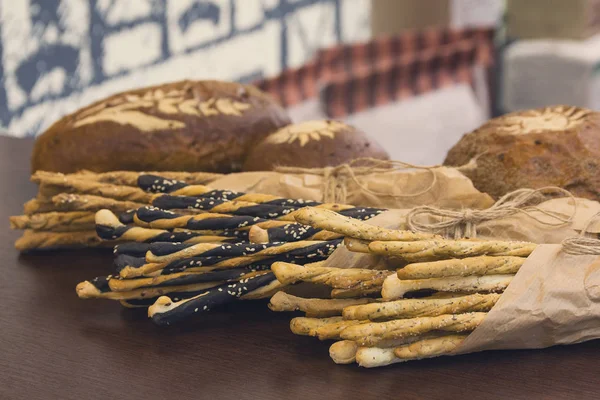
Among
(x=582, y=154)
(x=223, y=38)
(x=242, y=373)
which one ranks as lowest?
(x=242, y=373)

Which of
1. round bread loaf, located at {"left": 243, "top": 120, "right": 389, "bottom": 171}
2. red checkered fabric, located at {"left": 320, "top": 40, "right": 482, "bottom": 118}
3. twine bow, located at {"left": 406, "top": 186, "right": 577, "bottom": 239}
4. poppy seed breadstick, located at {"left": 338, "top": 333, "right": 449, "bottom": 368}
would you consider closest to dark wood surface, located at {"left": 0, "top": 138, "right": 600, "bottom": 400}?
poppy seed breadstick, located at {"left": 338, "top": 333, "right": 449, "bottom": 368}

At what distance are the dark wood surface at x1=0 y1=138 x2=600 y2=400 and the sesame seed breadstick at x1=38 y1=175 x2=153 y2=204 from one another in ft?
0.49

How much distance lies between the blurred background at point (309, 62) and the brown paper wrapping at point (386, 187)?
1.60m

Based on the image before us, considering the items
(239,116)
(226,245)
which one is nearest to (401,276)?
(226,245)

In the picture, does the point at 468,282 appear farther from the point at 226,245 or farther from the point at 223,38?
the point at 223,38

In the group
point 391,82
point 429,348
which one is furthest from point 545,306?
point 391,82

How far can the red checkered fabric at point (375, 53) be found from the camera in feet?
10.4

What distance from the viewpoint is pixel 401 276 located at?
647 millimetres

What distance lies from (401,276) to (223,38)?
275 cm

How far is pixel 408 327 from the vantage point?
638 mm

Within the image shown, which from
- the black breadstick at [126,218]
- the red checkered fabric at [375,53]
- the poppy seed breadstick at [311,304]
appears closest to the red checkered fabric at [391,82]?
the red checkered fabric at [375,53]

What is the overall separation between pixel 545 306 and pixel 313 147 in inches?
15.9

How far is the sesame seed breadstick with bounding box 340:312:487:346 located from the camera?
64 centimetres

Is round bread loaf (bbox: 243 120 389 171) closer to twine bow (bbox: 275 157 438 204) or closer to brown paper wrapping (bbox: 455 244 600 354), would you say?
twine bow (bbox: 275 157 438 204)
